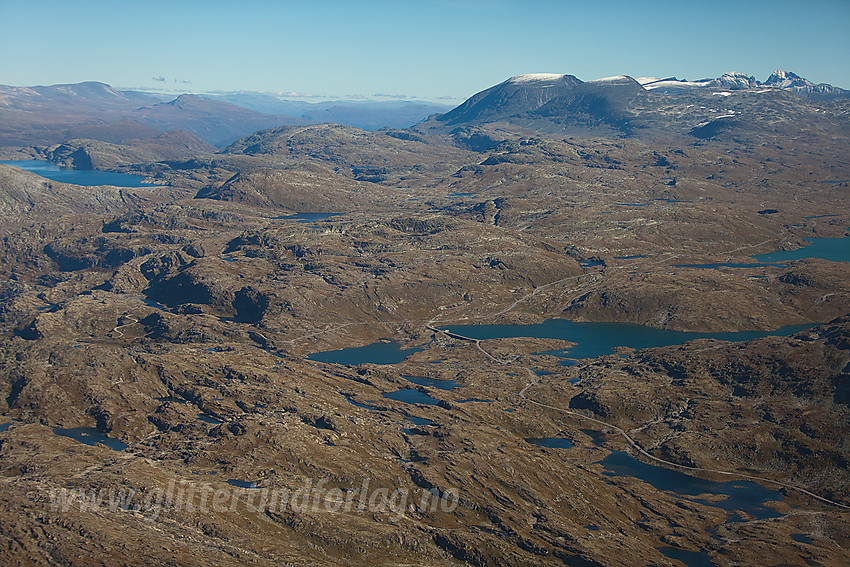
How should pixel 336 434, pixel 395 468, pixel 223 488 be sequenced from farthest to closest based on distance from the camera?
1. pixel 336 434
2. pixel 395 468
3. pixel 223 488

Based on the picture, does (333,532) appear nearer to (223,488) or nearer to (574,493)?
(223,488)

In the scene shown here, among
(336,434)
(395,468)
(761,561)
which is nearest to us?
(761,561)

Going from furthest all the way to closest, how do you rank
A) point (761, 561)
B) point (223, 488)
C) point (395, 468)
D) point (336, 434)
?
point (336, 434) → point (395, 468) → point (223, 488) → point (761, 561)

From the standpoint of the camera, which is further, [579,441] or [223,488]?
[579,441]

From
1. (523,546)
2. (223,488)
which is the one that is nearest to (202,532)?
(223,488)

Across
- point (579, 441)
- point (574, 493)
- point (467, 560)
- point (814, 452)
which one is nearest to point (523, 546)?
point (467, 560)

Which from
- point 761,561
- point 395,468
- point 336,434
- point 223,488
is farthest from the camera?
point 336,434

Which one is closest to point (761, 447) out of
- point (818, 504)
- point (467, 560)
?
point (818, 504)

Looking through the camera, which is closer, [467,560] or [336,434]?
[467,560]

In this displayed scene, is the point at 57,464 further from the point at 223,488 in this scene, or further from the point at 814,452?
the point at 814,452
